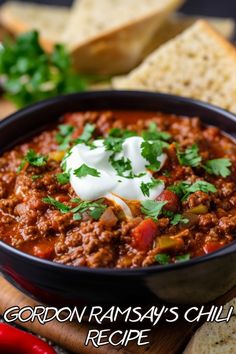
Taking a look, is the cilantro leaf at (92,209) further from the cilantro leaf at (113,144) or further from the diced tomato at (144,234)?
the cilantro leaf at (113,144)

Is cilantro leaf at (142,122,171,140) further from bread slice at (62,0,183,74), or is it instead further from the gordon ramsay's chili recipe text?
bread slice at (62,0,183,74)

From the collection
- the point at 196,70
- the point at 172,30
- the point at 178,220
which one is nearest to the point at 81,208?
the point at 178,220

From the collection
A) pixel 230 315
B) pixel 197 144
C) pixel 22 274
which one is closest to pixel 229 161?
pixel 197 144

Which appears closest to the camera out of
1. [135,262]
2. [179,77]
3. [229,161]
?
[135,262]

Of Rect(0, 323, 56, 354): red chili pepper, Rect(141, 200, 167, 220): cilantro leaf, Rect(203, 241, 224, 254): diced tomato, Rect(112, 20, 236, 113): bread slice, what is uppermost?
Rect(141, 200, 167, 220): cilantro leaf

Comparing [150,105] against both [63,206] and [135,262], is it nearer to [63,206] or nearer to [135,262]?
[63,206]

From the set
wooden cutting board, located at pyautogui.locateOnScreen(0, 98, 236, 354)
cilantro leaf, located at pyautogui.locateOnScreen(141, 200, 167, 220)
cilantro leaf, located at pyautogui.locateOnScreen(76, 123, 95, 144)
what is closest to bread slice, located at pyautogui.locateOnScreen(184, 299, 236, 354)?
wooden cutting board, located at pyautogui.locateOnScreen(0, 98, 236, 354)
